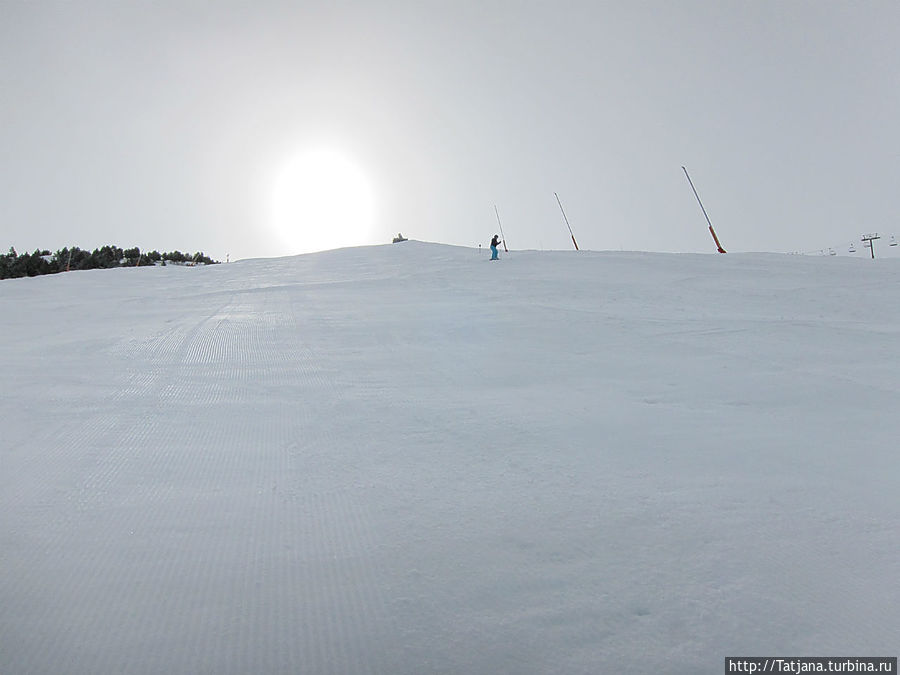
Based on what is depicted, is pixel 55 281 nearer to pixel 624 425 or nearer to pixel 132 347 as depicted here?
pixel 132 347

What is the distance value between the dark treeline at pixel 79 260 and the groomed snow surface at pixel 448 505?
4350 cm

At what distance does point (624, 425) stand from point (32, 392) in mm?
5958

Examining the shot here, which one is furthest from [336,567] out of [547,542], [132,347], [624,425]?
[132,347]

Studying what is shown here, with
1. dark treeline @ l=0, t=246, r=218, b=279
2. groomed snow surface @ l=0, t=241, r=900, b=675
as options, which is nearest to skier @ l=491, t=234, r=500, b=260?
groomed snow surface @ l=0, t=241, r=900, b=675

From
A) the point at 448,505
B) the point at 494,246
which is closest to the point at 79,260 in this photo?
the point at 494,246

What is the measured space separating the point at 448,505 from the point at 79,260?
5299 centimetres

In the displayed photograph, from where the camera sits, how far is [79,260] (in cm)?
4662

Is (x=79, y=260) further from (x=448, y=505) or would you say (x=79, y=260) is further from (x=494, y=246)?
(x=448, y=505)

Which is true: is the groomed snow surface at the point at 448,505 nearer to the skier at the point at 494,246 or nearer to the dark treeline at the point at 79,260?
the skier at the point at 494,246

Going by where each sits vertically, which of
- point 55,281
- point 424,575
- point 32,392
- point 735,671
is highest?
point 55,281

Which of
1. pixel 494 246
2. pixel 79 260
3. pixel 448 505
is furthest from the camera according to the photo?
pixel 79 260

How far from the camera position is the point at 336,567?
294 cm

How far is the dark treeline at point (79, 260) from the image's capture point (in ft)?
146

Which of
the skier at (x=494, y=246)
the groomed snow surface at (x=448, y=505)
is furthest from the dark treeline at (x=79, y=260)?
the groomed snow surface at (x=448, y=505)
